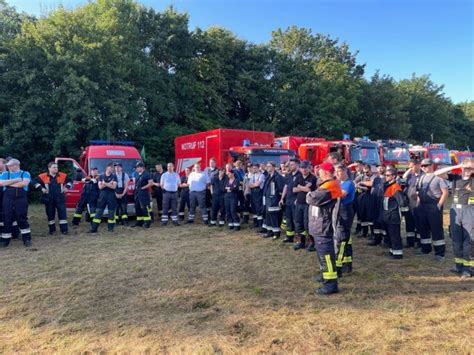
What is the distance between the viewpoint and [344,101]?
2941 centimetres

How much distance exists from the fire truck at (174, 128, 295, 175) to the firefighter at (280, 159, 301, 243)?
356cm

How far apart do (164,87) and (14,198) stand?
1650 centimetres

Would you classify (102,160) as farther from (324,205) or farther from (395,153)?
(395,153)

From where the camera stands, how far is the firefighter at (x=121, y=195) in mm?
10258

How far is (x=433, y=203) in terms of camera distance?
6719 mm

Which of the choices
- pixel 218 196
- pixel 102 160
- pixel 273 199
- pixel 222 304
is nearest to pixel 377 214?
pixel 273 199

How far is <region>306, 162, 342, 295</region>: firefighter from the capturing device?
16.5 feet

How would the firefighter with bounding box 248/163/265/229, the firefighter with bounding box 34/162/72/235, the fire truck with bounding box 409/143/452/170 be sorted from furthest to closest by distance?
the fire truck with bounding box 409/143/452/170
the firefighter with bounding box 248/163/265/229
the firefighter with bounding box 34/162/72/235

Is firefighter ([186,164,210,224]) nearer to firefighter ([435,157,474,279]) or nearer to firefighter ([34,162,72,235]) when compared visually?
firefighter ([34,162,72,235])

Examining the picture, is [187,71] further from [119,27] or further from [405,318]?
[405,318]

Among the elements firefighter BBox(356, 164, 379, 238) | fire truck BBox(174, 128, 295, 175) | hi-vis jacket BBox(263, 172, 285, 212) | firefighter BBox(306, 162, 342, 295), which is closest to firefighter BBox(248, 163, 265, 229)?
hi-vis jacket BBox(263, 172, 285, 212)

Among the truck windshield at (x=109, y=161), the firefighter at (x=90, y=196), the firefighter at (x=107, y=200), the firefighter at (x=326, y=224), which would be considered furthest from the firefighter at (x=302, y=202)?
the truck windshield at (x=109, y=161)

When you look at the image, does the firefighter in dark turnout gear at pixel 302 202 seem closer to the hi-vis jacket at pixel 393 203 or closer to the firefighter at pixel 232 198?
the hi-vis jacket at pixel 393 203

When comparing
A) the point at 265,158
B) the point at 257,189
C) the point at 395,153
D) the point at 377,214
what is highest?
the point at 395,153
